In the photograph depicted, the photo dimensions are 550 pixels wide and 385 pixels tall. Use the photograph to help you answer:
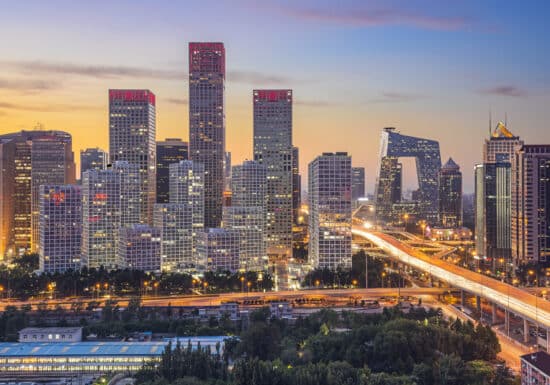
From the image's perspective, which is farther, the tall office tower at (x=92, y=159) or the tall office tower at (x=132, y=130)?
the tall office tower at (x=92, y=159)

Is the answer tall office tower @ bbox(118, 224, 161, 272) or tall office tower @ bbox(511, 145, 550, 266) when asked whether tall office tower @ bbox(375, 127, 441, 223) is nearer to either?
tall office tower @ bbox(511, 145, 550, 266)

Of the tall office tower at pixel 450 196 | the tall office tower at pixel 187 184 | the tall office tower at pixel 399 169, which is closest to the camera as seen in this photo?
the tall office tower at pixel 187 184

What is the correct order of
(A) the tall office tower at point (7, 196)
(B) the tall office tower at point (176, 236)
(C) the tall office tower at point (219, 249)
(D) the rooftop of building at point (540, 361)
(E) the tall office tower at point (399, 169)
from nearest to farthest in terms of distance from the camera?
(D) the rooftop of building at point (540, 361)
(C) the tall office tower at point (219, 249)
(B) the tall office tower at point (176, 236)
(A) the tall office tower at point (7, 196)
(E) the tall office tower at point (399, 169)

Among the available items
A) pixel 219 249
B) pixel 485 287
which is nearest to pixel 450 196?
pixel 219 249

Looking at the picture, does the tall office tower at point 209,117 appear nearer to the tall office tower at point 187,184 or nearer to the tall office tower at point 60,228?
the tall office tower at point 187,184

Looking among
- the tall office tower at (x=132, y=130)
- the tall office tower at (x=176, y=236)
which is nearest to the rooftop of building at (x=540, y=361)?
the tall office tower at (x=176, y=236)

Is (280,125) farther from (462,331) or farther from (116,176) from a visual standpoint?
(462,331)

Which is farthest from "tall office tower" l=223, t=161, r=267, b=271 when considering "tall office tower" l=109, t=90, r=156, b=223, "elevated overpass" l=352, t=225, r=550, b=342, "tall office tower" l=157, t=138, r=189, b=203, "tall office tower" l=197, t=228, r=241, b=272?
"tall office tower" l=157, t=138, r=189, b=203
